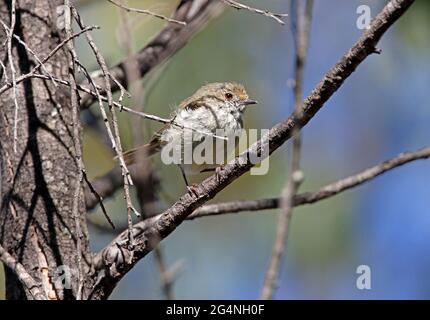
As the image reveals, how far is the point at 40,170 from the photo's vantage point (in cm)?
291

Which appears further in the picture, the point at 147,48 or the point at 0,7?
the point at 147,48

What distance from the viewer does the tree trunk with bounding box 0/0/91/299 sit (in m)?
2.81

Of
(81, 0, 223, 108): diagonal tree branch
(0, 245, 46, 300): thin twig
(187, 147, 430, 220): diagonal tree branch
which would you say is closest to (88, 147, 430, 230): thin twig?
(187, 147, 430, 220): diagonal tree branch

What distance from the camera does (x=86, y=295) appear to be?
2715 millimetres

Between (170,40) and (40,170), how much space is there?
106 cm

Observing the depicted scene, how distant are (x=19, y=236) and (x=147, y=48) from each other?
1204mm

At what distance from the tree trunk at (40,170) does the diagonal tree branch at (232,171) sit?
0.40 ft

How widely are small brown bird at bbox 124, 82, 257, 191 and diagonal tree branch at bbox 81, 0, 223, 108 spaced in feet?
1.73

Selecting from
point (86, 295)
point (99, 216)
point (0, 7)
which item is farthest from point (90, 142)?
point (86, 295)

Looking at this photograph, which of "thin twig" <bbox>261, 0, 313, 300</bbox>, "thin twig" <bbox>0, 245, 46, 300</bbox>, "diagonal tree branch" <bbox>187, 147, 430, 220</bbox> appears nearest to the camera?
"thin twig" <bbox>261, 0, 313, 300</bbox>

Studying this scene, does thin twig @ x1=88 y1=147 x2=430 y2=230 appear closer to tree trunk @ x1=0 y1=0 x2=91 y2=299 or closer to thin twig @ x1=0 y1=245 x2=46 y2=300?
tree trunk @ x1=0 y1=0 x2=91 y2=299

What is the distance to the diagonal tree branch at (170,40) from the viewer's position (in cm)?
352

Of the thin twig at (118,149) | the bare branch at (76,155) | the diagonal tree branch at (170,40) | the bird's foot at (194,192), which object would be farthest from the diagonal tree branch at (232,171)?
the diagonal tree branch at (170,40)
